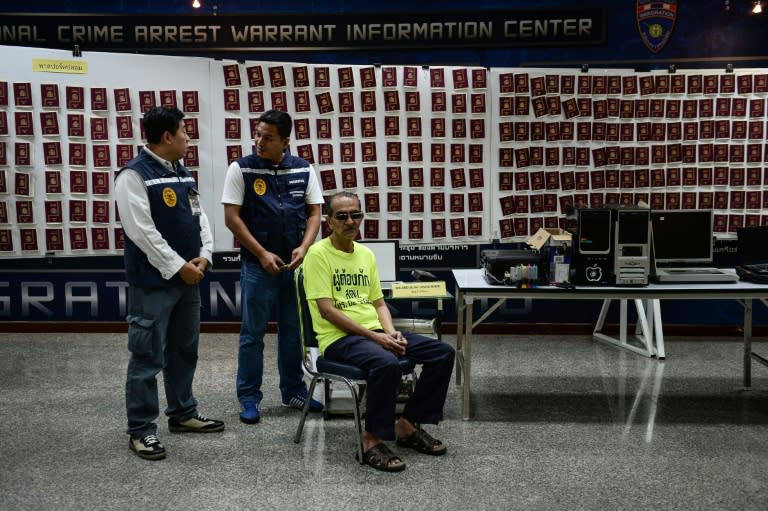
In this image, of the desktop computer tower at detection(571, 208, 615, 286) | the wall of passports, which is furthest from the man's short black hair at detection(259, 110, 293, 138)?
the wall of passports

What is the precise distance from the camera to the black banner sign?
19.5 ft

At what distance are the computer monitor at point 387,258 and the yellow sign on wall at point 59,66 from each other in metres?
2.79

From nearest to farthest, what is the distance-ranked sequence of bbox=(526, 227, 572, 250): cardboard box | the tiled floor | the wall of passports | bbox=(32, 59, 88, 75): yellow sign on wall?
1. the tiled floor
2. bbox=(526, 227, 572, 250): cardboard box
3. bbox=(32, 59, 88, 75): yellow sign on wall
4. the wall of passports

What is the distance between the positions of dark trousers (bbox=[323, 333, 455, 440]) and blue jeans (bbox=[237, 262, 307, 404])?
2.12ft

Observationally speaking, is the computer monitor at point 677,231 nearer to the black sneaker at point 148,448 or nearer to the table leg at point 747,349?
the table leg at point 747,349

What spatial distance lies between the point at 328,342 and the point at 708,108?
3.96 metres

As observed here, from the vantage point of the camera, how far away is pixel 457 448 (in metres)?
3.58

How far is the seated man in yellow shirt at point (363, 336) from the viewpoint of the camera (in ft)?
11.1

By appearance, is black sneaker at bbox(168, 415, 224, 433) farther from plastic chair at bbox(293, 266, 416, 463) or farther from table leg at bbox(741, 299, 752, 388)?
table leg at bbox(741, 299, 752, 388)

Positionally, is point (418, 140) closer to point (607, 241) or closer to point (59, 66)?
point (607, 241)

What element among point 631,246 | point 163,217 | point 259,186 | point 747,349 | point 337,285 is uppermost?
point 259,186

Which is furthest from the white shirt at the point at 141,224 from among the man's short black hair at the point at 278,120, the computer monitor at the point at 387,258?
the computer monitor at the point at 387,258

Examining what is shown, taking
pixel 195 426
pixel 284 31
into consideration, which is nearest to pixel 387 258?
pixel 195 426

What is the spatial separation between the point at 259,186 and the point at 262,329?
75 cm
